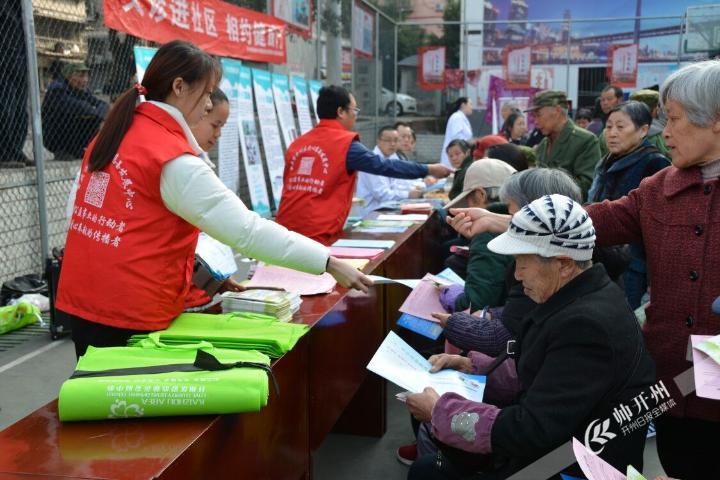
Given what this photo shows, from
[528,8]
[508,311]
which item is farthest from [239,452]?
[528,8]

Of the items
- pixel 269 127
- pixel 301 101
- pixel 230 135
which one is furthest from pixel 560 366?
pixel 301 101

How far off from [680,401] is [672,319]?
231 millimetres

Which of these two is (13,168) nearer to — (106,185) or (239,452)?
(106,185)

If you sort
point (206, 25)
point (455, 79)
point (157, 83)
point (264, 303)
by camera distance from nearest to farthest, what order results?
1. point (157, 83)
2. point (264, 303)
3. point (206, 25)
4. point (455, 79)

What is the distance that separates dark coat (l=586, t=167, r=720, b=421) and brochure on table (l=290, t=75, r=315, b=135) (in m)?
7.47

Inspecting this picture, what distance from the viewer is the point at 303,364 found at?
2.27 meters

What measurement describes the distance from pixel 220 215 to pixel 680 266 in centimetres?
130

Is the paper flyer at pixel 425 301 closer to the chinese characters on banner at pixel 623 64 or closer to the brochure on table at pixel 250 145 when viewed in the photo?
the brochure on table at pixel 250 145

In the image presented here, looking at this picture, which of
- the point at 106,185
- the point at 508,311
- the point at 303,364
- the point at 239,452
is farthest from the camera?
the point at 508,311

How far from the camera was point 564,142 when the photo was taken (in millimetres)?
5402

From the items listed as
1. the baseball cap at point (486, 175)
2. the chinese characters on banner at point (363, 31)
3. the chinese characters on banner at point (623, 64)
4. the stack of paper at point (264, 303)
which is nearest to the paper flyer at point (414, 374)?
the stack of paper at point (264, 303)

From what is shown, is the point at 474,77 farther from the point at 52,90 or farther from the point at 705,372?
the point at 705,372

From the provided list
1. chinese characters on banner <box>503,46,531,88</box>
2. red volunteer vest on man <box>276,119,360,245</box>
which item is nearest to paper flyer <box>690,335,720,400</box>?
red volunteer vest on man <box>276,119,360,245</box>

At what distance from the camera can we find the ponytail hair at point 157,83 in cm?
208
